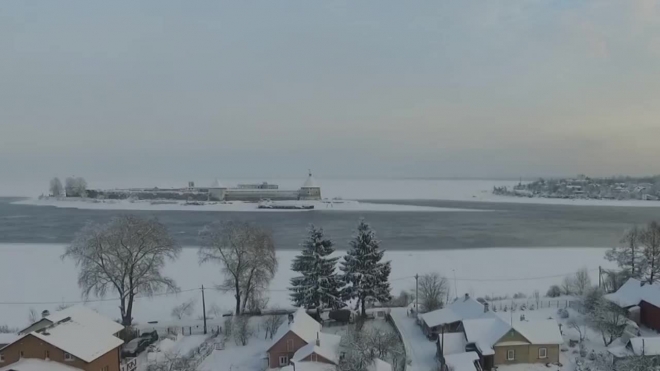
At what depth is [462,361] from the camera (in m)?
18.7

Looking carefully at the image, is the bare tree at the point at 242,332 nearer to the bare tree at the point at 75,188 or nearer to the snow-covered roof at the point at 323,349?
the snow-covered roof at the point at 323,349

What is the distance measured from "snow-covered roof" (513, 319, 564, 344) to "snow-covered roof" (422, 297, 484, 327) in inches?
94.3

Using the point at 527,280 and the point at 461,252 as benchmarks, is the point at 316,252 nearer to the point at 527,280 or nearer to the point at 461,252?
the point at 527,280

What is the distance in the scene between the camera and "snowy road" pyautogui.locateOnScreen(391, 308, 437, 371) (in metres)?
20.0

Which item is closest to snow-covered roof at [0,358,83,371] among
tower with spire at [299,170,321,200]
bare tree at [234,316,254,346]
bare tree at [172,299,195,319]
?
bare tree at [234,316,254,346]

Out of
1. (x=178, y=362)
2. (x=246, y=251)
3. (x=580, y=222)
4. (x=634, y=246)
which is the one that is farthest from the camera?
(x=580, y=222)

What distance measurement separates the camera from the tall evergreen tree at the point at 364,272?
25750mm

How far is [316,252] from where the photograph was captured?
25797 millimetres

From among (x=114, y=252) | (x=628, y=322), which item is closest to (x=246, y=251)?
(x=114, y=252)

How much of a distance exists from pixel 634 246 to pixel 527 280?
23.5 ft

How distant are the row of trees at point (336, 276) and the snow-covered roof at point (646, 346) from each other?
38.6ft

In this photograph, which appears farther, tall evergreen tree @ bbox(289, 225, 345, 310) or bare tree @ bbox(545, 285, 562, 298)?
bare tree @ bbox(545, 285, 562, 298)

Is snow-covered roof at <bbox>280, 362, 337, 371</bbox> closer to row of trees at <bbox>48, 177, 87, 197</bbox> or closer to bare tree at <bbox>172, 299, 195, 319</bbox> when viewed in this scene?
bare tree at <bbox>172, 299, 195, 319</bbox>

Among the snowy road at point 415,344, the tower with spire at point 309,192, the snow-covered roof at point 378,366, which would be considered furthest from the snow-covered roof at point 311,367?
the tower with spire at point 309,192
